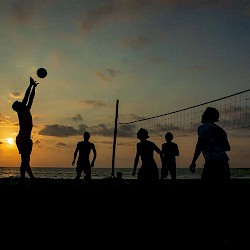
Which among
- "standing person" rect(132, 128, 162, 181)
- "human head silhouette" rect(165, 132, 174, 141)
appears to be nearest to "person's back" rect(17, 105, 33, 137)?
"standing person" rect(132, 128, 162, 181)

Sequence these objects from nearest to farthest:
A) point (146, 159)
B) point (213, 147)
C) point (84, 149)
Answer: point (213, 147) → point (146, 159) → point (84, 149)

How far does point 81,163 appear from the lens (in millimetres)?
11117

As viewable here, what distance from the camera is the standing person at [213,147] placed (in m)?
4.84

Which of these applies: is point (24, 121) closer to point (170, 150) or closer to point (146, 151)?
point (146, 151)

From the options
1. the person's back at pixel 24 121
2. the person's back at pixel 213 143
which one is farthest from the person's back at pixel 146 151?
the person's back at pixel 24 121

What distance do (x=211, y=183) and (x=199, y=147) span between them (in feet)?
1.84

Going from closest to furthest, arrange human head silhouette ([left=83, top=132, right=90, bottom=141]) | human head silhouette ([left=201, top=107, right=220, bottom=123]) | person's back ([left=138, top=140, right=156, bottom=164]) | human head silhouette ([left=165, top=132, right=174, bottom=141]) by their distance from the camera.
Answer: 1. human head silhouette ([left=201, top=107, right=220, bottom=123])
2. person's back ([left=138, top=140, right=156, bottom=164])
3. human head silhouette ([left=83, top=132, right=90, bottom=141])
4. human head silhouette ([left=165, top=132, right=174, bottom=141])

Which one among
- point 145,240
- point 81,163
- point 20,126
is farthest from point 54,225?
point 81,163

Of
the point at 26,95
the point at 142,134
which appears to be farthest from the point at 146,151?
the point at 26,95

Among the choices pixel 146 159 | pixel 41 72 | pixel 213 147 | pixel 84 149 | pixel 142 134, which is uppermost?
pixel 41 72

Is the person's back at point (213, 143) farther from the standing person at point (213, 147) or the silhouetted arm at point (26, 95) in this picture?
the silhouetted arm at point (26, 95)

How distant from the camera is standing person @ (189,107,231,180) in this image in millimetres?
4840

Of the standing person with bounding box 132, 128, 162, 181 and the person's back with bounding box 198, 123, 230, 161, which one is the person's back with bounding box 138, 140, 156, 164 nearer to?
the standing person with bounding box 132, 128, 162, 181

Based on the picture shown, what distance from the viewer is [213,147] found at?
491 cm
